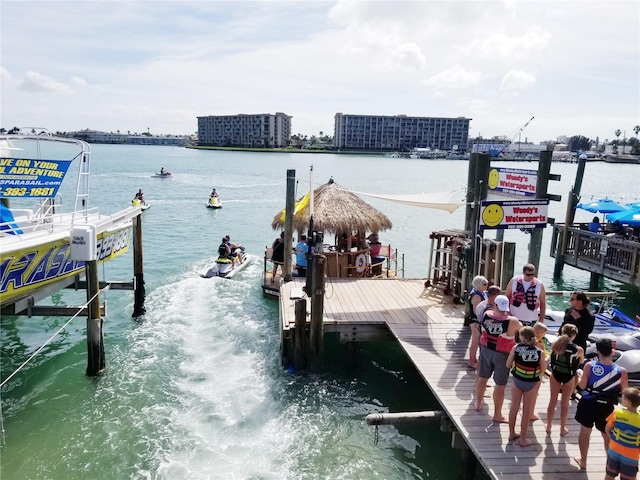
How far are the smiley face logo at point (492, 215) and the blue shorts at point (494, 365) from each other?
3.83m

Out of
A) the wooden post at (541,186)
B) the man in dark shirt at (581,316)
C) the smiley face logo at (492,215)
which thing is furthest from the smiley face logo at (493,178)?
the man in dark shirt at (581,316)

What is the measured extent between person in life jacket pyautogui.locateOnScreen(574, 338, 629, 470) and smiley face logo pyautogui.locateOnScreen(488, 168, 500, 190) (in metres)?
6.23

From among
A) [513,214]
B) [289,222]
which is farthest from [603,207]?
[289,222]

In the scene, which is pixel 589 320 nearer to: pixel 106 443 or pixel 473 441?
pixel 473 441

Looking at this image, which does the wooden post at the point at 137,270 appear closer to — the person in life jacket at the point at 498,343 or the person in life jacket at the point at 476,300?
the person in life jacket at the point at 476,300

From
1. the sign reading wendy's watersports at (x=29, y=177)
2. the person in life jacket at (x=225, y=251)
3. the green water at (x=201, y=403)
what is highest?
the sign reading wendy's watersports at (x=29, y=177)

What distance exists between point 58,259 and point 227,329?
4918 mm

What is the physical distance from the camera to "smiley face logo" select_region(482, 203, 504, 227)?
404 inches

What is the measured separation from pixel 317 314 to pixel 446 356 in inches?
112

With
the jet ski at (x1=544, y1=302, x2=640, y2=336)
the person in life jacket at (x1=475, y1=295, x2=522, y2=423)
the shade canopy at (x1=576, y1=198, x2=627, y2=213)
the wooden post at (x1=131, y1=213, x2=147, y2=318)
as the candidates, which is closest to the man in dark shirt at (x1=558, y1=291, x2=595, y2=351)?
the person in life jacket at (x1=475, y1=295, x2=522, y2=423)

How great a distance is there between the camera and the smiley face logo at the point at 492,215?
33.7 feet

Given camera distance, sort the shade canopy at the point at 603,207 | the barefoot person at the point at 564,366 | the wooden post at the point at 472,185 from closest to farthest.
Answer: the barefoot person at the point at 564,366
the wooden post at the point at 472,185
the shade canopy at the point at 603,207

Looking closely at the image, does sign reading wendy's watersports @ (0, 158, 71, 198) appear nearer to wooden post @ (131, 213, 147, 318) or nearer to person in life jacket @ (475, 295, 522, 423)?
wooden post @ (131, 213, 147, 318)

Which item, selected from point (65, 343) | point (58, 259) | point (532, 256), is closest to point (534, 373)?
point (532, 256)
